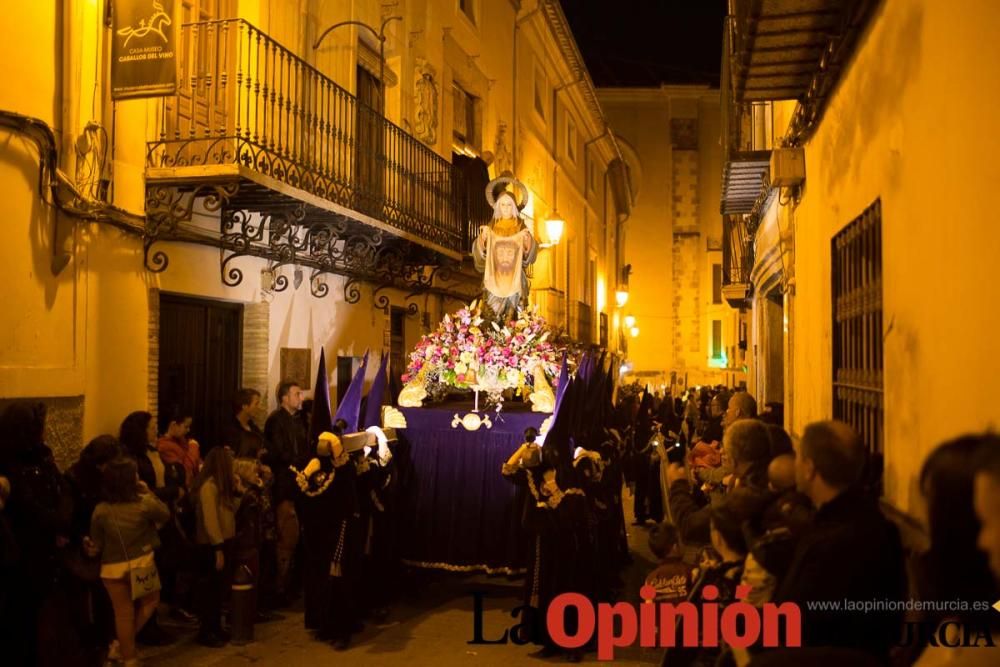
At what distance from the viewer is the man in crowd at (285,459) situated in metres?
7.91

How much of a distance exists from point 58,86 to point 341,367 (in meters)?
6.27

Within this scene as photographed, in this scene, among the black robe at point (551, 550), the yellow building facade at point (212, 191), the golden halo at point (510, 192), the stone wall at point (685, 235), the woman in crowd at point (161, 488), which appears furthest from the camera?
the stone wall at point (685, 235)

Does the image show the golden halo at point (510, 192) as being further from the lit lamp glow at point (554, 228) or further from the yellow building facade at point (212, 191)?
the lit lamp glow at point (554, 228)

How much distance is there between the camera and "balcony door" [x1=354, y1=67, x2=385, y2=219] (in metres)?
11.8

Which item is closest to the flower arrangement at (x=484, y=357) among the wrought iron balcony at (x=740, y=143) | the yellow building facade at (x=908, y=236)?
the yellow building facade at (x=908, y=236)

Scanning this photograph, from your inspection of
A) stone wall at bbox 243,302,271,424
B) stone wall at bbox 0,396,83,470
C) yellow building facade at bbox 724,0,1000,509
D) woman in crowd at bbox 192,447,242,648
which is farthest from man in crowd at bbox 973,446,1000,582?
stone wall at bbox 243,302,271,424

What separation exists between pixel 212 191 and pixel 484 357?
10.5 feet

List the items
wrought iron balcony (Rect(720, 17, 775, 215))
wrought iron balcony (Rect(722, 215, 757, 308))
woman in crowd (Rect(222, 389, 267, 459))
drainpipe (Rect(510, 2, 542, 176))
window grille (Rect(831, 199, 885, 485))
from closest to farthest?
window grille (Rect(831, 199, 885, 485))
woman in crowd (Rect(222, 389, 267, 459))
wrought iron balcony (Rect(720, 17, 775, 215))
wrought iron balcony (Rect(722, 215, 757, 308))
drainpipe (Rect(510, 2, 542, 176))

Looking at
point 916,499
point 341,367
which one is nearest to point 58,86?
point 341,367

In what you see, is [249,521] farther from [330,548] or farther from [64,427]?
[64,427]

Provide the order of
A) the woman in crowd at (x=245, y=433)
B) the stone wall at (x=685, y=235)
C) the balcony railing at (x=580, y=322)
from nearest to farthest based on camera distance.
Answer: the woman in crowd at (x=245, y=433) < the balcony railing at (x=580, y=322) < the stone wall at (x=685, y=235)

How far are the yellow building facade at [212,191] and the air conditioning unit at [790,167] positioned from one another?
4978mm

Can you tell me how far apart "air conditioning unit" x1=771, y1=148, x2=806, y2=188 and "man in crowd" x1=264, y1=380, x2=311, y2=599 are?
15.6 ft

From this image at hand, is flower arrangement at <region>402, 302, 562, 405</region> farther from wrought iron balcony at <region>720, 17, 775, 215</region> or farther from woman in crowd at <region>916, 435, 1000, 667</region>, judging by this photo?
woman in crowd at <region>916, 435, 1000, 667</region>
